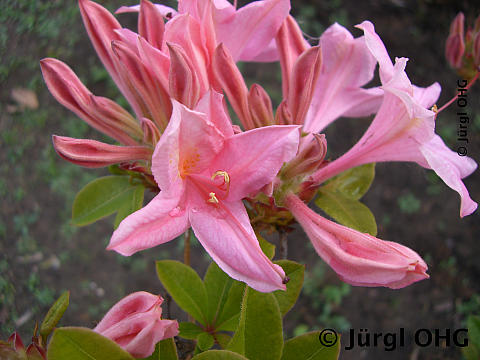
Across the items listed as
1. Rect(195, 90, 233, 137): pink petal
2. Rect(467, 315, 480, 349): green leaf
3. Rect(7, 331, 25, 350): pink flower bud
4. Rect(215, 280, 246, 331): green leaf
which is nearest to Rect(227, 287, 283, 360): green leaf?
Rect(215, 280, 246, 331): green leaf

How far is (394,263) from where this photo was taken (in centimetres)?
63

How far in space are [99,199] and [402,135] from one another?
0.76 m

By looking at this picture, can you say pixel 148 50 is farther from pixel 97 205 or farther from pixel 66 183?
pixel 66 183

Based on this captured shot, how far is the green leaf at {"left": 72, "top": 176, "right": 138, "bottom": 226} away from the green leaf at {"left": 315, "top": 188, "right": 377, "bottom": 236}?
1.63ft

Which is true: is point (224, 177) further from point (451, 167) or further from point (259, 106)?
point (451, 167)

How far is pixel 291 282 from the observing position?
88 cm

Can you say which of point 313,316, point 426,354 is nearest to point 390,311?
point 426,354

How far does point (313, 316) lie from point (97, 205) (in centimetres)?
157

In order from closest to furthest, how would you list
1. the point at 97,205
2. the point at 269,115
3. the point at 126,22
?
the point at 269,115
the point at 97,205
the point at 126,22

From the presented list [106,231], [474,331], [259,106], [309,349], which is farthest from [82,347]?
[106,231]

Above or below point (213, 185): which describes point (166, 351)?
below

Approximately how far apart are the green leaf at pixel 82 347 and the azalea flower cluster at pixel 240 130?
0.16m

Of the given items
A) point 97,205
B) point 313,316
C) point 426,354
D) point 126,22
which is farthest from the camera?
point 126,22

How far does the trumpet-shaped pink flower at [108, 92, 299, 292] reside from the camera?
619mm
